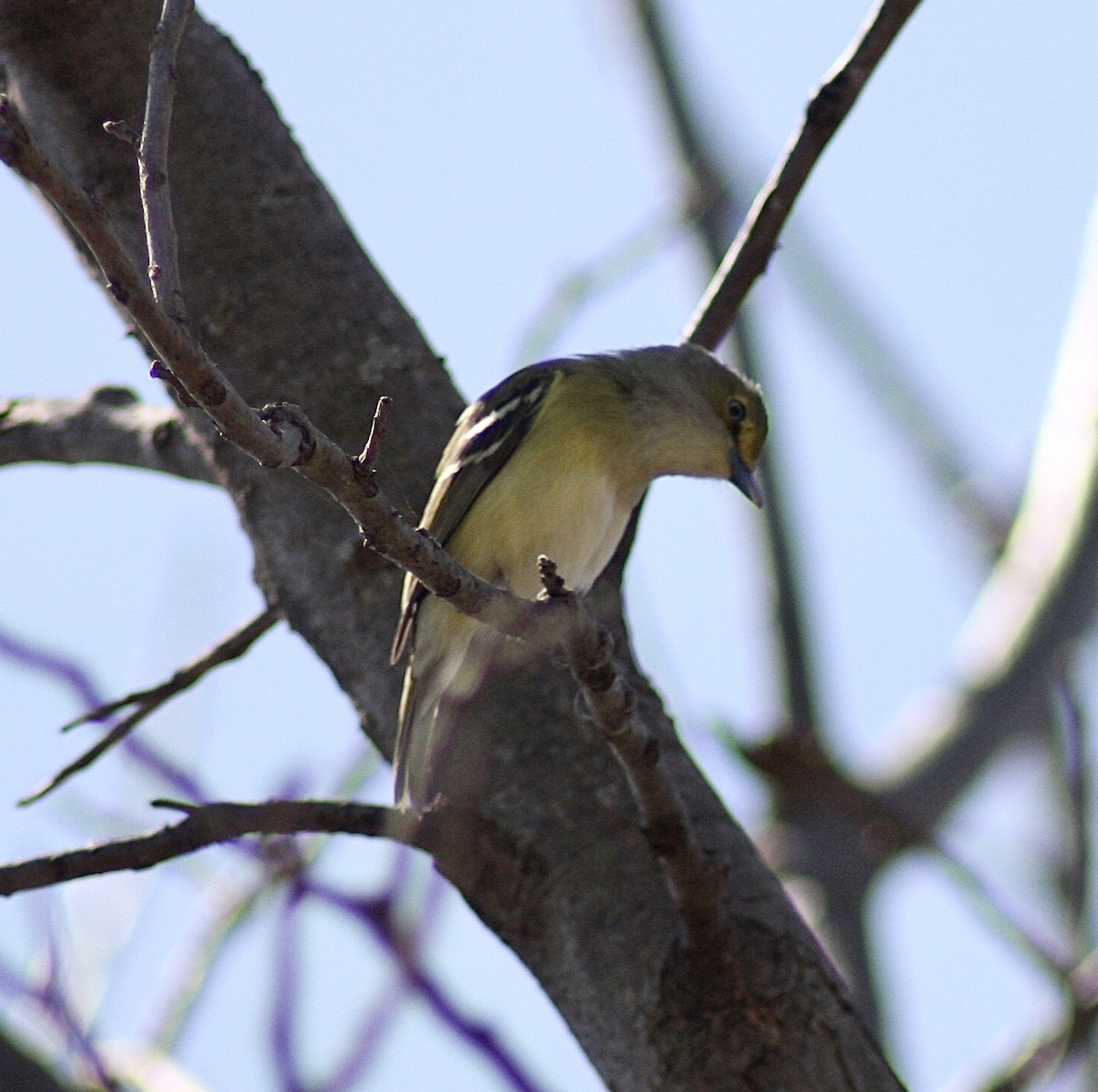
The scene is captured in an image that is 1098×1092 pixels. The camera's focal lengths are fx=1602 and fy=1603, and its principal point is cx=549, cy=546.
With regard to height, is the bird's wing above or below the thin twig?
above

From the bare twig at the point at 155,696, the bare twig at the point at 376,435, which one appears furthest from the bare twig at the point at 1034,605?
the bare twig at the point at 376,435

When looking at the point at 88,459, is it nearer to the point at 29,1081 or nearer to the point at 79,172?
the point at 79,172

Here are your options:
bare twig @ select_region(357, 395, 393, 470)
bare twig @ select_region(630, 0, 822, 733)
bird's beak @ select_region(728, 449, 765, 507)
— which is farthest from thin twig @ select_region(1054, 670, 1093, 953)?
bare twig @ select_region(630, 0, 822, 733)

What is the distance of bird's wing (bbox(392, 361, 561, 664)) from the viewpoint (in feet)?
14.3

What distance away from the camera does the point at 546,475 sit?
484cm

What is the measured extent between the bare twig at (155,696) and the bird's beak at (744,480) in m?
1.96

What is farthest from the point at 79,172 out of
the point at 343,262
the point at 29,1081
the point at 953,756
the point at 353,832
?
the point at 953,756

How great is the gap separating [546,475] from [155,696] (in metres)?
1.33

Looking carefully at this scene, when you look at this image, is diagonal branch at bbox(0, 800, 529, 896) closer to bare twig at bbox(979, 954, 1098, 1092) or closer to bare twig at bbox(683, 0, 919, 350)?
bare twig at bbox(979, 954, 1098, 1092)

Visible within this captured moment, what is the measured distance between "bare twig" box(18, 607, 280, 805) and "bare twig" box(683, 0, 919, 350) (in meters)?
1.54

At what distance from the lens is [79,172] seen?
14.0ft

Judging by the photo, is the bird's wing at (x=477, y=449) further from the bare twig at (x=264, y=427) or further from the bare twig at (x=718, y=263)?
the bare twig at (x=718, y=263)

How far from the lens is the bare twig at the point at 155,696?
4094 mm

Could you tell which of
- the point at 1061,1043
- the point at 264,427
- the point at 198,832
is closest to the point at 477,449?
the point at 198,832
